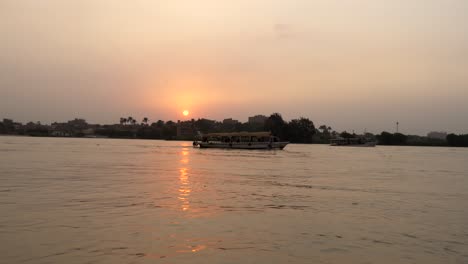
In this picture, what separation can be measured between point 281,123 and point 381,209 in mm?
164080

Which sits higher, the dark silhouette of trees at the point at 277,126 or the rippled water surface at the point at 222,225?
the dark silhouette of trees at the point at 277,126

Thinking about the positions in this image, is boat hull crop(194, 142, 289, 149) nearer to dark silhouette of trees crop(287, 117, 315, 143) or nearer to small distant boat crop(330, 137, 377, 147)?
small distant boat crop(330, 137, 377, 147)

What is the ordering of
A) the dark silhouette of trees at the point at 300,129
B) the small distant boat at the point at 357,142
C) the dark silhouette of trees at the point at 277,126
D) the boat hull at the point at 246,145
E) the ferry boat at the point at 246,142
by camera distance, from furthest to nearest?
the dark silhouette of trees at the point at 300,129
the dark silhouette of trees at the point at 277,126
the small distant boat at the point at 357,142
the ferry boat at the point at 246,142
the boat hull at the point at 246,145

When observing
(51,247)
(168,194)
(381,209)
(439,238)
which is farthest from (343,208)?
(51,247)

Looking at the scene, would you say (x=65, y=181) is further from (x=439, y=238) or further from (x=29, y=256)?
(x=439, y=238)

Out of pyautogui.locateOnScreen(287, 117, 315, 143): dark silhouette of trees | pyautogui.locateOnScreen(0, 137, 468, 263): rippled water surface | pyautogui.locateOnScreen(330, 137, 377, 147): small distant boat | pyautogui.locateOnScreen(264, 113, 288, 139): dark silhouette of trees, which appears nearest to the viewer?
pyautogui.locateOnScreen(0, 137, 468, 263): rippled water surface

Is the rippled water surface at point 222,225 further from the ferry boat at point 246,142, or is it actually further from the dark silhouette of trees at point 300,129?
the dark silhouette of trees at point 300,129

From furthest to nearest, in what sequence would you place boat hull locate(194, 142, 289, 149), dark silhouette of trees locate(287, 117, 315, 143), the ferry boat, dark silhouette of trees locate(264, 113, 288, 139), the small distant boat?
dark silhouette of trees locate(287, 117, 315, 143), dark silhouette of trees locate(264, 113, 288, 139), the small distant boat, the ferry boat, boat hull locate(194, 142, 289, 149)

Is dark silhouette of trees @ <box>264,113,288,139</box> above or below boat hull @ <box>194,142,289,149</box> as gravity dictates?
above

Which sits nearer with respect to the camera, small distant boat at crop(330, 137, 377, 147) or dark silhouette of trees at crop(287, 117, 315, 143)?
small distant boat at crop(330, 137, 377, 147)

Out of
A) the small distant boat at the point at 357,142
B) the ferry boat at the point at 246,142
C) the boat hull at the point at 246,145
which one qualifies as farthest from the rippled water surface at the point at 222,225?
the small distant boat at the point at 357,142

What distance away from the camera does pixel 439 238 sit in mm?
14375

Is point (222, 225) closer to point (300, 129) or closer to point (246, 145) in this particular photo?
point (246, 145)

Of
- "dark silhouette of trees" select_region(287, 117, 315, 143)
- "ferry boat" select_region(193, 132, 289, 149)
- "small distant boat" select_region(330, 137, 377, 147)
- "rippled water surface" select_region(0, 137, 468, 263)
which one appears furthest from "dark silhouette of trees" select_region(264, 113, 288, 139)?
"rippled water surface" select_region(0, 137, 468, 263)
